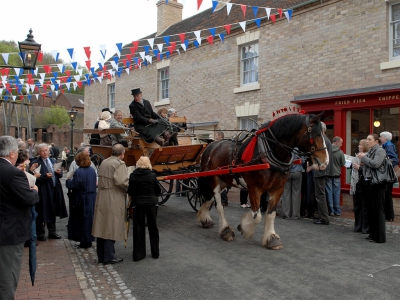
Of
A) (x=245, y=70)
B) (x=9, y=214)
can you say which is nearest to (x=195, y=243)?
(x=9, y=214)

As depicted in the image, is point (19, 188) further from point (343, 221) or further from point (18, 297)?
point (343, 221)

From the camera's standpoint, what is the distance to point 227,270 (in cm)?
492

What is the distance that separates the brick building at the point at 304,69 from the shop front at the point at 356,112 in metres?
0.03

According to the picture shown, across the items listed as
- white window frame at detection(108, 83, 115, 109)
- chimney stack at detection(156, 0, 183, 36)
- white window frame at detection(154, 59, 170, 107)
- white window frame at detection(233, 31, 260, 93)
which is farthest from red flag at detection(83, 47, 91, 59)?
chimney stack at detection(156, 0, 183, 36)

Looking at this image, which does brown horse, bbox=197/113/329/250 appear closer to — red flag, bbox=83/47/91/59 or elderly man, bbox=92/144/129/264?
elderly man, bbox=92/144/129/264

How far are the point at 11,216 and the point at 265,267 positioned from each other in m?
3.27

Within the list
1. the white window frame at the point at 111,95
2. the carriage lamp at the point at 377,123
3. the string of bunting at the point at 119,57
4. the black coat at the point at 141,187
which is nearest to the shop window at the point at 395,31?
the carriage lamp at the point at 377,123

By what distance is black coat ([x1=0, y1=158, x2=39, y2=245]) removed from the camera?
3.19m

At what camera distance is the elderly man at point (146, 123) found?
24.0 feet

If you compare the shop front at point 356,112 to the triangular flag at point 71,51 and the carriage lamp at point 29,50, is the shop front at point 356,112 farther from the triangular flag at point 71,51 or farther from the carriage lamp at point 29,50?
the carriage lamp at point 29,50

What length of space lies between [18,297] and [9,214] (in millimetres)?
1386

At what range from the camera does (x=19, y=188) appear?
3.21 metres

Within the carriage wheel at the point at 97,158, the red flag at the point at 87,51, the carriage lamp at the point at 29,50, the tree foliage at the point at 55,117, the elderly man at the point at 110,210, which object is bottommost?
the elderly man at the point at 110,210

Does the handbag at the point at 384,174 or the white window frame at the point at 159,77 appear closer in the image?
the handbag at the point at 384,174
